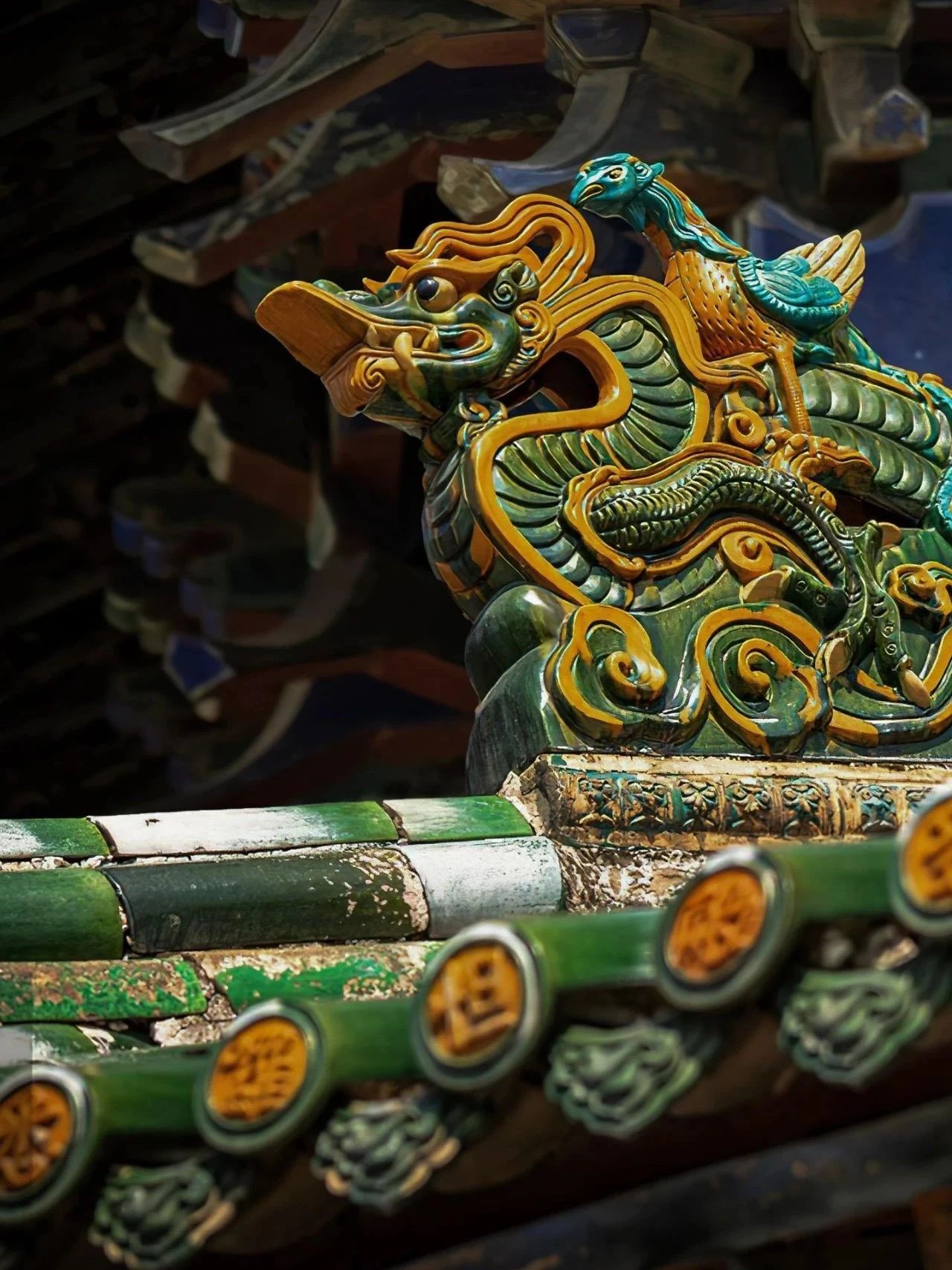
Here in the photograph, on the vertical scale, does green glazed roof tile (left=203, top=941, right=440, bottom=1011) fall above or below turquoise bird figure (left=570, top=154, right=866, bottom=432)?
below

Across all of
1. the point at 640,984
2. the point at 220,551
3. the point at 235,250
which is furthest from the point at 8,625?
the point at 640,984

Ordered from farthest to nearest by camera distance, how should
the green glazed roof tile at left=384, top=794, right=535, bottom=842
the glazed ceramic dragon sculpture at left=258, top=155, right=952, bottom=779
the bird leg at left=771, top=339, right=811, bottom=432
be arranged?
1. the bird leg at left=771, top=339, right=811, bottom=432
2. the glazed ceramic dragon sculpture at left=258, top=155, right=952, bottom=779
3. the green glazed roof tile at left=384, top=794, right=535, bottom=842

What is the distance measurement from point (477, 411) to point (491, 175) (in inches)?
104

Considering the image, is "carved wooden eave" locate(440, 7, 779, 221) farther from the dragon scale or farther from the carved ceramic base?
the carved ceramic base

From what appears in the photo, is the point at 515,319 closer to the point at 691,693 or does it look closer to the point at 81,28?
the point at 691,693

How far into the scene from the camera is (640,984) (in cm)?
220

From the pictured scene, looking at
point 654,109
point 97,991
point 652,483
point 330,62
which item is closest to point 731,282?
point 652,483

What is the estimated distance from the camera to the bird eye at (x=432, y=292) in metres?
4.07

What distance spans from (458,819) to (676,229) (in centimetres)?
123

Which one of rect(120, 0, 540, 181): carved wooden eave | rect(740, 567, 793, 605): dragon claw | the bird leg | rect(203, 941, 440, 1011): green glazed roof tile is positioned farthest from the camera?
rect(120, 0, 540, 181): carved wooden eave

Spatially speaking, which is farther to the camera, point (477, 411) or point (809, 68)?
point (809, 68)

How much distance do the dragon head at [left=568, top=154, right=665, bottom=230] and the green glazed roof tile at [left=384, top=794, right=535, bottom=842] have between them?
3.67 feet

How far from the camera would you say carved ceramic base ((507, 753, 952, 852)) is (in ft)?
12.1

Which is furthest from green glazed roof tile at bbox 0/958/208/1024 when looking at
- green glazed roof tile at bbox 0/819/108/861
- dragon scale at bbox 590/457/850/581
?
dragon scale at bbox 590/457/850/581
